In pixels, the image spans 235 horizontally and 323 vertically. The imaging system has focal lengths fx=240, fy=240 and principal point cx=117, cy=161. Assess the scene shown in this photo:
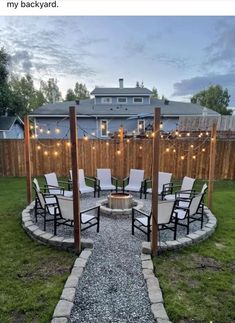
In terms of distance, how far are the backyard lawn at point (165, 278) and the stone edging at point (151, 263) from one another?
10 centimetres

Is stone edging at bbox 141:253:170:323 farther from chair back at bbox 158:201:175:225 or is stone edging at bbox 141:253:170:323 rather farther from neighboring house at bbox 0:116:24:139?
neighboring house at bbox 0:116:24:139

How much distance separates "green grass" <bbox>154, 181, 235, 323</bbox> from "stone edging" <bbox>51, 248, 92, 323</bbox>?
1105mm

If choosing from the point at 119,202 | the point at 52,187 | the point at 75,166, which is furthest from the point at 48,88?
the point at 75,166

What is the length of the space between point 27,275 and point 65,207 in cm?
142

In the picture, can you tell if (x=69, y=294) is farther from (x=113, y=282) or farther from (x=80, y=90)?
(x=80, y=90)

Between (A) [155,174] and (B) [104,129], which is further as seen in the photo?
(B) [104,129]

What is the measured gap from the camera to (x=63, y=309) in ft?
8.64

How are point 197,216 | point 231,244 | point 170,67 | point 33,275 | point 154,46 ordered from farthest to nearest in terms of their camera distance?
point 170,67 → point 154,46 → point 197,216 → point 231,244 → point 33,275

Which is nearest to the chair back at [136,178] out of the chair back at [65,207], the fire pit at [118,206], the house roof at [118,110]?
the fire pit at [118,206]

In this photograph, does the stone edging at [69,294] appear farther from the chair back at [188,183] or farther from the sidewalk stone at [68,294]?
the chair back at [188,183]

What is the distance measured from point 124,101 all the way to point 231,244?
16.6m

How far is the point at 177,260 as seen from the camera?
3.85m
